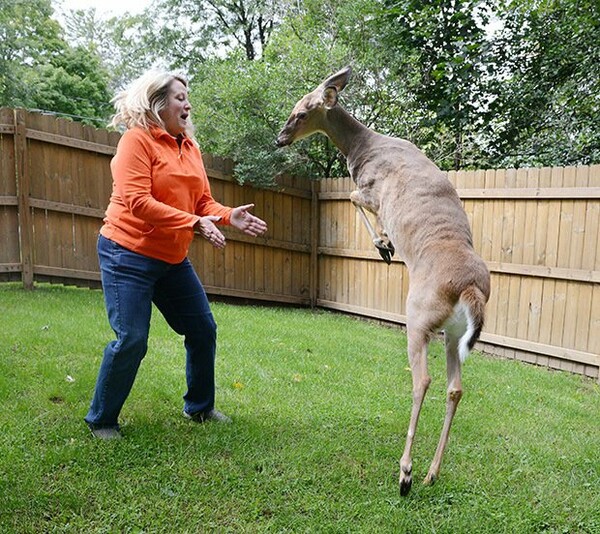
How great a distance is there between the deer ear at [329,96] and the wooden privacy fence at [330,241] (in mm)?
3431

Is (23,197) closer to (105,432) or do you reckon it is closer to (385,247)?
(105,432)

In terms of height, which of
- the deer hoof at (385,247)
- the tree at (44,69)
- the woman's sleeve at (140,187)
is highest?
the tree at (44,69)

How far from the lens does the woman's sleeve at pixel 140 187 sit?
2555 mm

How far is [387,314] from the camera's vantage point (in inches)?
285

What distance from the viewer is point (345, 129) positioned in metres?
2.97

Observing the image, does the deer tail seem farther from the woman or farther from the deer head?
the deer head

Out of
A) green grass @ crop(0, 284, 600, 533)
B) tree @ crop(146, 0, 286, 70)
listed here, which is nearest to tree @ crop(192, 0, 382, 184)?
green grass @ crop(0, 284, 600, 533)

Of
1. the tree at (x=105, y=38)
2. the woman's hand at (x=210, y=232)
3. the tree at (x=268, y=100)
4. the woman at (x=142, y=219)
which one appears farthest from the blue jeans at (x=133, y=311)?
the tree at (x=105, y=38)

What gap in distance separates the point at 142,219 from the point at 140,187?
0.53ft

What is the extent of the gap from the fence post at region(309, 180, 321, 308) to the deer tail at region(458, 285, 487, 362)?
19.2 ft

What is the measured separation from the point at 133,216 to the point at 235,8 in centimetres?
1520

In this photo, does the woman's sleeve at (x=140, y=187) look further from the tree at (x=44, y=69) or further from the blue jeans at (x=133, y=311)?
the tree at (x=44, y=69)

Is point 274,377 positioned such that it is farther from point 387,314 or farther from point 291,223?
point 291,223

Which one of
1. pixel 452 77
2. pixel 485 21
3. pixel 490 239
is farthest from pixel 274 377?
pixel 485 21
